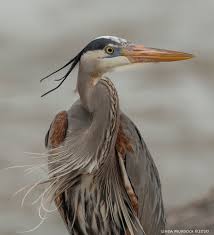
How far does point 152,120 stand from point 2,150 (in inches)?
26.4

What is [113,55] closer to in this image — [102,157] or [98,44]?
[98,44]

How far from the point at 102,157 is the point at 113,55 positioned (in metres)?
0.26

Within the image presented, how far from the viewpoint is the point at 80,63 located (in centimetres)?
176

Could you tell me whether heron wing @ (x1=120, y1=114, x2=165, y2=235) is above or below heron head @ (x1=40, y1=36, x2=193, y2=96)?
below

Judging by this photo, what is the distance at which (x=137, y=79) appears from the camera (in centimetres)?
310

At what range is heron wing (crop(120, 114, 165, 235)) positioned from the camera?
1.84m

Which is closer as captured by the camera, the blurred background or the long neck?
the long neck

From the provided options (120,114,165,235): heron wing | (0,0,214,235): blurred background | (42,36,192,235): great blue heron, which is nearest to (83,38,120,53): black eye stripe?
(42,36,192,235): great blue heron

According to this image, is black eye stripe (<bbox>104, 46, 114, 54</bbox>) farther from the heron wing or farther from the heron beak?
the heron wing

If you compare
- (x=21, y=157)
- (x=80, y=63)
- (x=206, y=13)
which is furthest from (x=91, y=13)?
(x=80, y=63)

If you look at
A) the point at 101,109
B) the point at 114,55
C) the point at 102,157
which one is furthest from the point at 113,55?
the point at 102,157

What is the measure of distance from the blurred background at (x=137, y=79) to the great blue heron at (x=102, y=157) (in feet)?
3.42

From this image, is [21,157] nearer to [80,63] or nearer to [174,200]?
[174,200]

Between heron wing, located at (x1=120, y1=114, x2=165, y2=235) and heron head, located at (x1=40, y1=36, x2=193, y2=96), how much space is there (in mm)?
185
